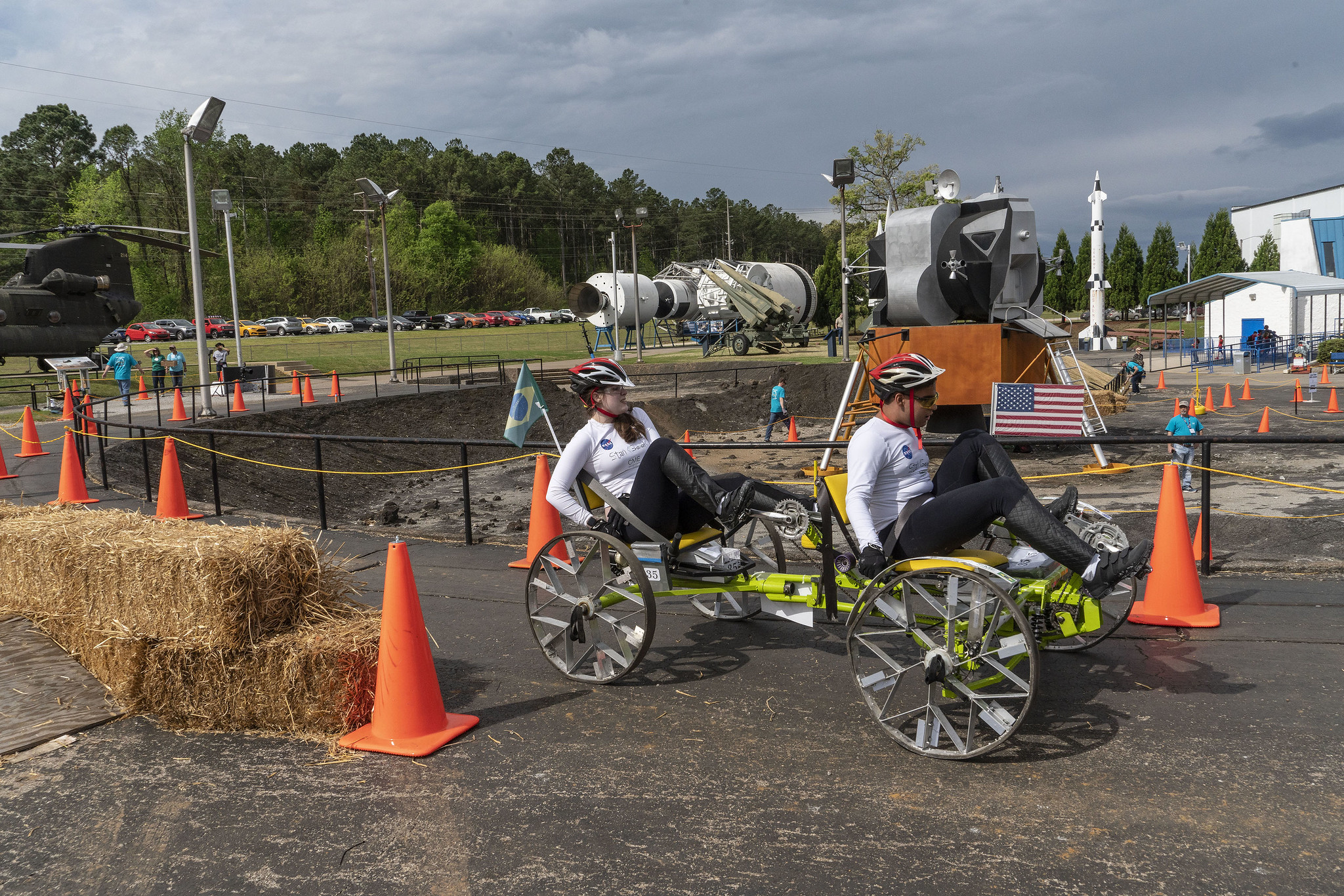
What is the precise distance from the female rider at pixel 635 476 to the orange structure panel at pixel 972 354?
13.5 m

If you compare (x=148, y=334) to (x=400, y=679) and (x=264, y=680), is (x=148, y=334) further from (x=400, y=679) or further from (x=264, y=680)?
(x=400, y=679)

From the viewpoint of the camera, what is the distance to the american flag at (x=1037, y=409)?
56.8ft

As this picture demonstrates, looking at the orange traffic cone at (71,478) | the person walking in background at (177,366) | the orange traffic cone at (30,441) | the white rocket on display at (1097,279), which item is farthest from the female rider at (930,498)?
the white rocket on display at (1097,279)

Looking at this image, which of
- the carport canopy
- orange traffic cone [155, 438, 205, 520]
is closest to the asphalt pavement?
orange traffic cone [155, 438, 205, 520]

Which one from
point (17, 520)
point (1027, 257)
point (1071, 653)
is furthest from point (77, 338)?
point (1071, 653)

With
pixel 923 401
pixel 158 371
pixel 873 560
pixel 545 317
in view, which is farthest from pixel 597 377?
pixel 545 317

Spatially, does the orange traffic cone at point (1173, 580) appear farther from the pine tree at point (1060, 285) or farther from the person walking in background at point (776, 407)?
the pine tree at point (1060, 285)

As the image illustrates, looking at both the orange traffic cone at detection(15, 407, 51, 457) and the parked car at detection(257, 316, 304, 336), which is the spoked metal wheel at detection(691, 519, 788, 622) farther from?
the parked car at detection(257, 316, 304, 336)

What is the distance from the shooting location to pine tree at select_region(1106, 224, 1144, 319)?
83938 millimetres

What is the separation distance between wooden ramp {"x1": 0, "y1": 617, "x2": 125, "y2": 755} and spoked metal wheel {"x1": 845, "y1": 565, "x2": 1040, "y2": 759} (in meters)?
4.19

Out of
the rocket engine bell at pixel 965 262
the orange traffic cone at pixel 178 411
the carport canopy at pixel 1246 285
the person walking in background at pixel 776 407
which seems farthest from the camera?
the carport canopy at pixel 1246 285

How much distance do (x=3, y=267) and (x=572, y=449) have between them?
94403 mm

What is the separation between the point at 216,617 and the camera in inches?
197

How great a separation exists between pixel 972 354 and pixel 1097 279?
45.6 meters
